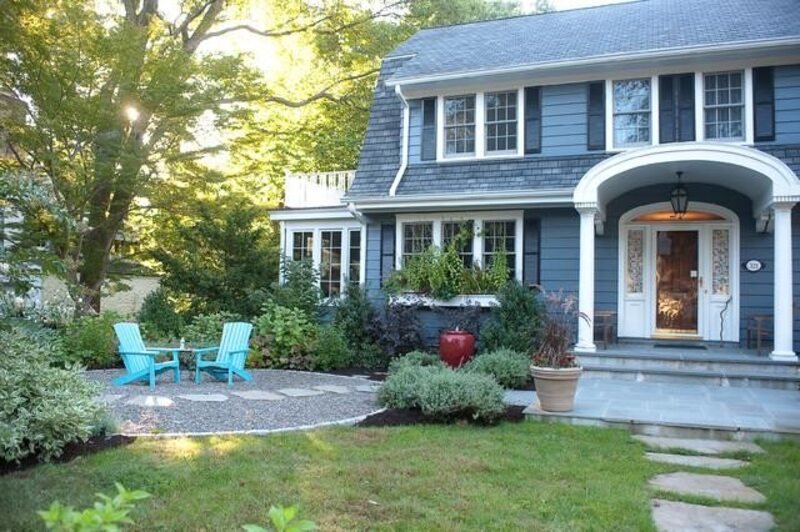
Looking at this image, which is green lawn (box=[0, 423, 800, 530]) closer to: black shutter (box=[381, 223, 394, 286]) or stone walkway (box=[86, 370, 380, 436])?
stone walkway (box=[86, 370, 380, 436])

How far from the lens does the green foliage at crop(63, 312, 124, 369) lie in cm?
1000

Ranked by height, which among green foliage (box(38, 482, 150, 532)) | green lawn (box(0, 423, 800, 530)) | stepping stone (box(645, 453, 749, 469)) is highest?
green foliage (box(38, 482, 150, 532))

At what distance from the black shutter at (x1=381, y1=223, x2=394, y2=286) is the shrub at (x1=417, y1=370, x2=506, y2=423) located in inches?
210

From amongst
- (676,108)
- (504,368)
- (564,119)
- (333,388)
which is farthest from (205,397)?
(676,108)

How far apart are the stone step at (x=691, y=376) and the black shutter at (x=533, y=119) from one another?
3980mm

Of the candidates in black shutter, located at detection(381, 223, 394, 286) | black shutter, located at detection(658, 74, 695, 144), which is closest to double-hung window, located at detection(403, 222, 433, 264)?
black shutter, located at detection(381, 223, 394, 286)

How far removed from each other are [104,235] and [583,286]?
10655mm

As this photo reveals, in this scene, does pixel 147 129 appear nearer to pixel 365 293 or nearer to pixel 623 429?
pixel 365 293

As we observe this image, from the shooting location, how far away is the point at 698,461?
5.02 meters

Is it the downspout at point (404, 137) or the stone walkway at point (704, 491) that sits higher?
the downspout at point (404, 137)

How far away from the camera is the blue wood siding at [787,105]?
9617 millimetres

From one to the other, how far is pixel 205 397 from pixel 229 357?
1.18 metres

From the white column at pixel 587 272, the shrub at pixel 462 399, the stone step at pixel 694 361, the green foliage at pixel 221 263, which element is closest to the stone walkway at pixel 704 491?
the shrub at pixel 462 399

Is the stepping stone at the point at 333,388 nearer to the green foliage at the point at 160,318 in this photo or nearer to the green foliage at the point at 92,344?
the green foliage at the point at 92,344
